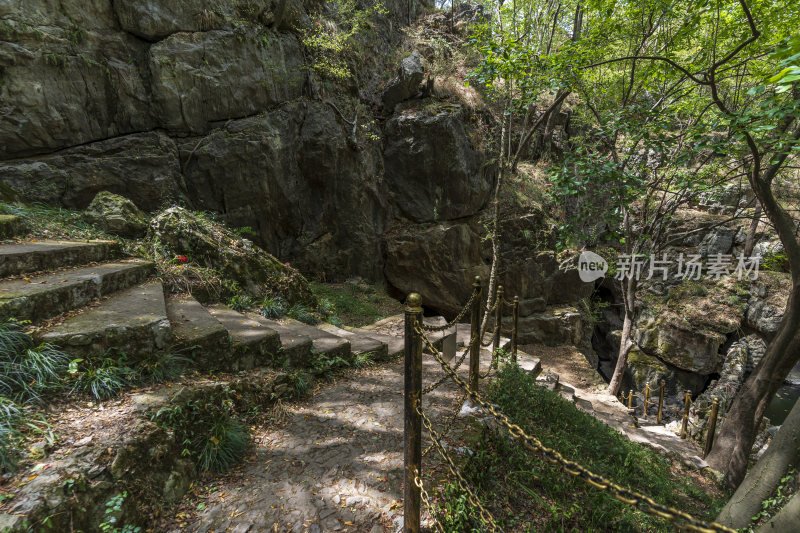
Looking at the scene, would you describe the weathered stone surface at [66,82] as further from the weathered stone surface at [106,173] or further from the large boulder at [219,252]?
the large boulder at [219,252]

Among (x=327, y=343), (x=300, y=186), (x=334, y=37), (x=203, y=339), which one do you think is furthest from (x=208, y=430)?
(x=334, y=37)

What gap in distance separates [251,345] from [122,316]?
126cm

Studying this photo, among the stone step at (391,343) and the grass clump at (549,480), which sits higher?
the stone step at (391,343)

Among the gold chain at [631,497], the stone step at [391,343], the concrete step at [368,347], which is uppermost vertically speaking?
the gold chain at [631,497]

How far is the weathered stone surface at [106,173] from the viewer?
6.20 meters

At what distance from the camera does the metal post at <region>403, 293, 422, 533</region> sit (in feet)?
6.88

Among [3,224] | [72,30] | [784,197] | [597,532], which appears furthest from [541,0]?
[784,197]

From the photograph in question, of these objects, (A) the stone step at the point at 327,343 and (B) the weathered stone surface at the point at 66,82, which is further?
(B) the weathered stone surface at the point at 66,82

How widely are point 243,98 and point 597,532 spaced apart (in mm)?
10511

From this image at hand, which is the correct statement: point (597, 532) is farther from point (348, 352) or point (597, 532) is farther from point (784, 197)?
point (784, 197)

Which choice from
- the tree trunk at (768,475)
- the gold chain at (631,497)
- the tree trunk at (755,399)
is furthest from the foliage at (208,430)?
the tree trunk at (755,399)

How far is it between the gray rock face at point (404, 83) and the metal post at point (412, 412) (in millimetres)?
11253

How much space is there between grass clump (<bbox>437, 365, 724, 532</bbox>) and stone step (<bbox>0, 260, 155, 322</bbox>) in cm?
390

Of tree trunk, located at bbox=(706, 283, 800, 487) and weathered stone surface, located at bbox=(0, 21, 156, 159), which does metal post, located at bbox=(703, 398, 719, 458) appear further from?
weathered stone surface, located at bbox=(0, 21, 156, 159)
